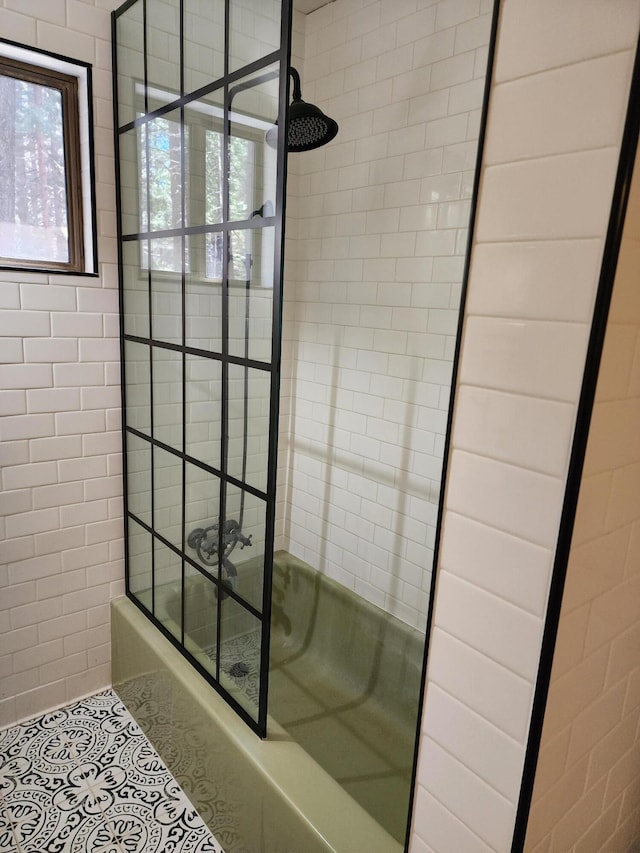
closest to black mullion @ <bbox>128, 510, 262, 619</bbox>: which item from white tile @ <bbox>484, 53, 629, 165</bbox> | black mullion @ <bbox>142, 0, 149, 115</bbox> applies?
white tile @ <bbox>484, 53, 629, 165</bbox>

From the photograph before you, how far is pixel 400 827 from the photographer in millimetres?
1402

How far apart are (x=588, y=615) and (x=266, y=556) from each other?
89 centimetres

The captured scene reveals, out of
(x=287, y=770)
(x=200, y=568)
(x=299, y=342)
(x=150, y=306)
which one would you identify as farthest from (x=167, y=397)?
(x=287, y=770)

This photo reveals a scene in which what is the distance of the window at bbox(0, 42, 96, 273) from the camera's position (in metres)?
1.78

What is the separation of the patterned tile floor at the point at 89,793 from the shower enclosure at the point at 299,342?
0.76 ft

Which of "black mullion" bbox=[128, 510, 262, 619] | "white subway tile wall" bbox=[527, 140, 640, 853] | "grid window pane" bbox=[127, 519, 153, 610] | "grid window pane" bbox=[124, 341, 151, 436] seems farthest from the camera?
"grid window pane" bbox=[127, 519, 153, 610]

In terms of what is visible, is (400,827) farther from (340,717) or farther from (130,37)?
(130,37)

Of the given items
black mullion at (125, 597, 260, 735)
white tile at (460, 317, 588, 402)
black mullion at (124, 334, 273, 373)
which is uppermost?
white tile at (460, 317, 588, 402)

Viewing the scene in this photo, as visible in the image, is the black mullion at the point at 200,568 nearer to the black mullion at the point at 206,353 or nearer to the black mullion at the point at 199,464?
the black mullion at the point at 199,464

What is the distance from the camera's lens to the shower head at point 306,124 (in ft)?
5.00


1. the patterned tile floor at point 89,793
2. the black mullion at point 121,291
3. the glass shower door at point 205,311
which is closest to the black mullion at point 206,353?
the glass shower door at point 205,311

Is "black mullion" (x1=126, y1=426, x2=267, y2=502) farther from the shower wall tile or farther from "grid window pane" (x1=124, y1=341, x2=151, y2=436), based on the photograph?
the shower wall tile

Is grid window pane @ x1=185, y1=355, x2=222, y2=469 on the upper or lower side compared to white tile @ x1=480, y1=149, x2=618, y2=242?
lower

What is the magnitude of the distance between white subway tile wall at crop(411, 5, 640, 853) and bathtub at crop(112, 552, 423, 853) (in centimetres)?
58
